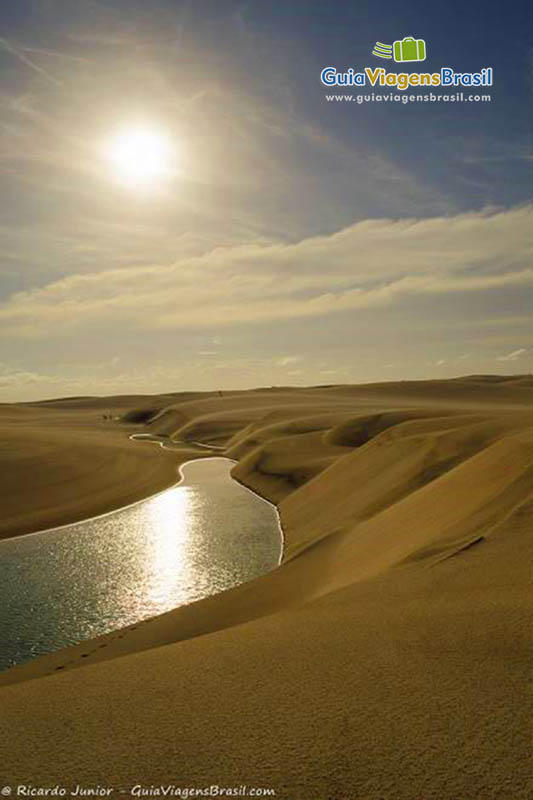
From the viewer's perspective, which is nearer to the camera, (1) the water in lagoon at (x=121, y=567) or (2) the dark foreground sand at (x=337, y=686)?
(2) the dark foreground sand at (x=337, y=686)

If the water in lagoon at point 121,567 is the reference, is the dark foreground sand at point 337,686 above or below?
above

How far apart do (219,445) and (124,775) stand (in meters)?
73.4

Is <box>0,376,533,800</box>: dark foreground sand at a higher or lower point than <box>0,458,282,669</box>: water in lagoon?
higher

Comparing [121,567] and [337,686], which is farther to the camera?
[121,567]

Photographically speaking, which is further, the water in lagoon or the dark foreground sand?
the water in lagoon

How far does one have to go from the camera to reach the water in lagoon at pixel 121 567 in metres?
16.7

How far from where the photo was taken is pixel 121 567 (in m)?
22.6

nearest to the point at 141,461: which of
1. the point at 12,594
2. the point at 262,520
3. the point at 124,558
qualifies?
the point at 262,520

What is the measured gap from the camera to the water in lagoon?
16.7 metres

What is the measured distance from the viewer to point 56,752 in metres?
5.70

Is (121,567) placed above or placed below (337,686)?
below

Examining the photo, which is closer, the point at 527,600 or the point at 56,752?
the point at 56,752

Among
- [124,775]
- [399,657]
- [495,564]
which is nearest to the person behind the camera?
[124,775]

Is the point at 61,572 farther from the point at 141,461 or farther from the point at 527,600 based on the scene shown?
the point at 141,461
